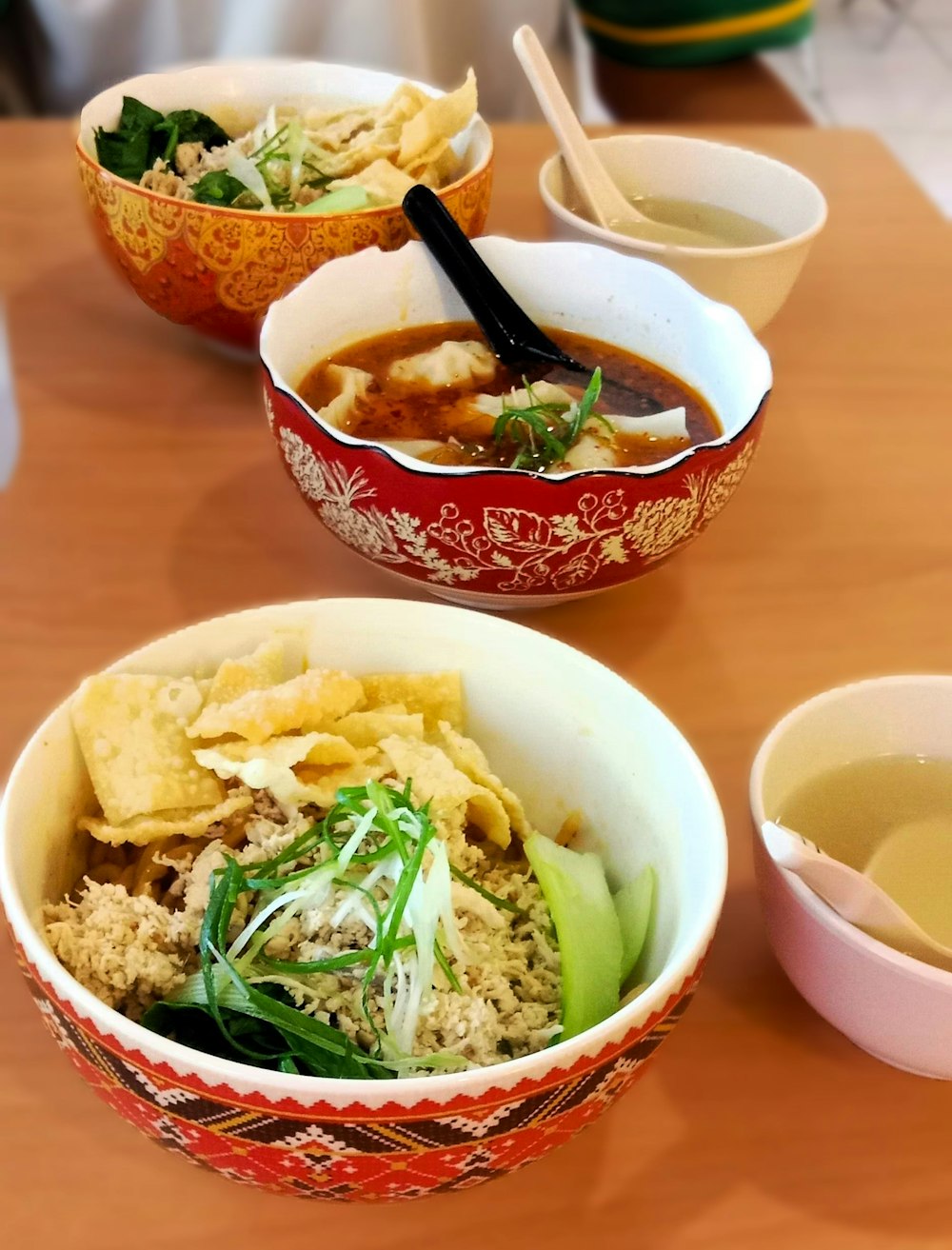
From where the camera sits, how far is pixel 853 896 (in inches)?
22.3

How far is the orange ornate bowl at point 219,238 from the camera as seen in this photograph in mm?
985

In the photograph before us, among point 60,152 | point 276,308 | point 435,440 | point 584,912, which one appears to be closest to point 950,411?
point 435,440

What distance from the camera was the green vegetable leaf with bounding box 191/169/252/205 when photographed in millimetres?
1061

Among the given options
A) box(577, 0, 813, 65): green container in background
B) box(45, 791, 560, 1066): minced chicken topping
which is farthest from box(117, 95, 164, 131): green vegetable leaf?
box(577, 0, 813, 65): green container in background

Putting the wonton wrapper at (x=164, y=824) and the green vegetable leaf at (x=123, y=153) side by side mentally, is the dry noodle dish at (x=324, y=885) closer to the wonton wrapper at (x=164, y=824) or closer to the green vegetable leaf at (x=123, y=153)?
the wonton wrapper at (x=164, y=824)

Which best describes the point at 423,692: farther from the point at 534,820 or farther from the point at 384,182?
the point at 384,182

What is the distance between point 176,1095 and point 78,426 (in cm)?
76

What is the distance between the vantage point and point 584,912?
62 cm

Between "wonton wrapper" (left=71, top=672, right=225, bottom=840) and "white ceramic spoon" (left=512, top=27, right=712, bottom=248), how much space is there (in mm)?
691

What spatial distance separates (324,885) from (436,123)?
81cm

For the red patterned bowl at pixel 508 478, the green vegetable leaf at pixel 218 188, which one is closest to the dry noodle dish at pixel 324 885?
the red patterned bowl at pixel 508 478

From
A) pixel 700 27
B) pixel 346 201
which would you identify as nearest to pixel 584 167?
pixel 346 201

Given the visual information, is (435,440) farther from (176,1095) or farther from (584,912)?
(176,1095)

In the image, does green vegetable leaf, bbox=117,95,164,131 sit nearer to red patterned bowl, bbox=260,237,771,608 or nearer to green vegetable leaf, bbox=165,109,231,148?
green vegetable leaf, bbox=165,109,231,148
